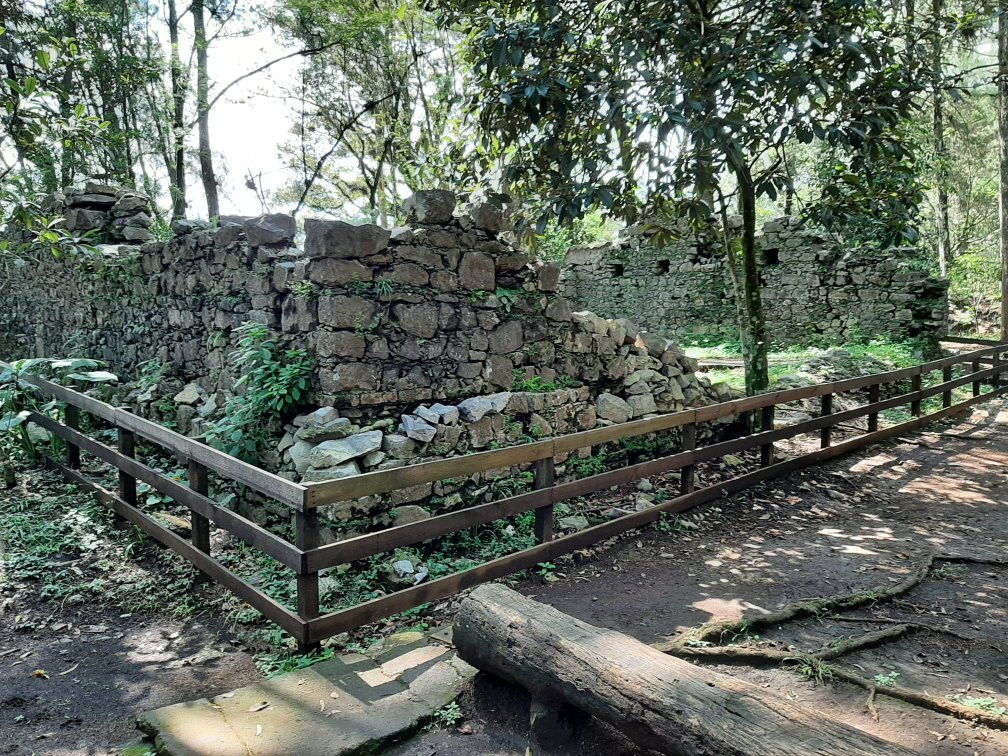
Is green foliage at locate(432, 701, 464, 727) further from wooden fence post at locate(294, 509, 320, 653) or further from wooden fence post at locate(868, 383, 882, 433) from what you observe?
wooden fence post at locate(868, 383, 882, 433)

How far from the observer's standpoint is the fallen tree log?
1.95 metres

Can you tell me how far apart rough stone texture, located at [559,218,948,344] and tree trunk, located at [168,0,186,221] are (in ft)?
34.8

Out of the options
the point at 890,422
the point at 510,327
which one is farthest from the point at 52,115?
the point at 890,422

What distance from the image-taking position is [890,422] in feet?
29.7

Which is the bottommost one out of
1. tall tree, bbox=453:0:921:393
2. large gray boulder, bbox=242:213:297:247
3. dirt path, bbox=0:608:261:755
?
dirt path, bbox=0:608:261:755

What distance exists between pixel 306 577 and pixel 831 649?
2646 mm

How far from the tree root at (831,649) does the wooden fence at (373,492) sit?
52.2 inches

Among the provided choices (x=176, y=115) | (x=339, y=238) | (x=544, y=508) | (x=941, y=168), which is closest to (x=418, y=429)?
(x=544, y=508)

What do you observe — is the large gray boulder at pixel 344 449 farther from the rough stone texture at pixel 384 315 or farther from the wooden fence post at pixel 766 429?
the wooden fence post at pixel 766 429

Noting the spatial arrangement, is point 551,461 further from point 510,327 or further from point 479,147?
point 479,147

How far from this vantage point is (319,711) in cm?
269

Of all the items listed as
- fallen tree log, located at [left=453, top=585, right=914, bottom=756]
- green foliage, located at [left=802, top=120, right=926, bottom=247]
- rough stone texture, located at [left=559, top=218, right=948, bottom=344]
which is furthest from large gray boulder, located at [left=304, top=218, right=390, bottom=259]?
rough stone texture, located at [left=559, top=218, right=948, bottom=344]

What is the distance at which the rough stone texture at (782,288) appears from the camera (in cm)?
1192

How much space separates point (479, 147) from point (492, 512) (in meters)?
4.20
